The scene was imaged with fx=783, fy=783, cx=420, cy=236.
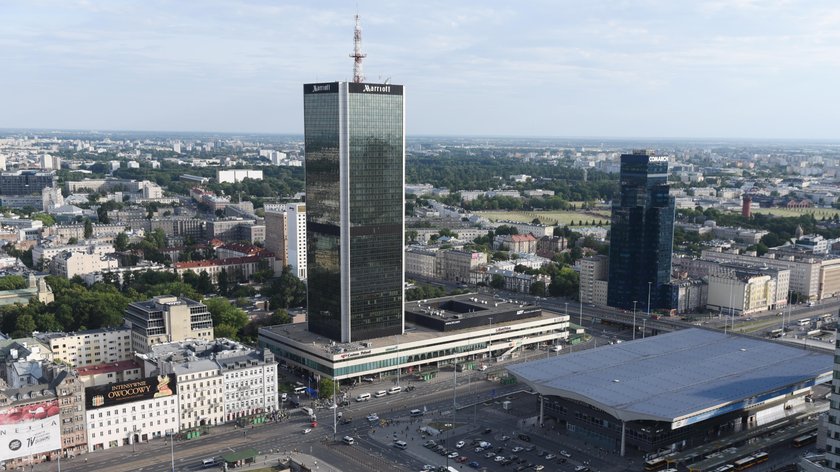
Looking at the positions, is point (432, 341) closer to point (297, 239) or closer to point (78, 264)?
point (297, 239)

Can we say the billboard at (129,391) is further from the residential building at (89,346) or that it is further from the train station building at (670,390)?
the train station building at (670,390)

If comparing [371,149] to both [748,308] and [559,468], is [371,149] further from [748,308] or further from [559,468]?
[748,308]

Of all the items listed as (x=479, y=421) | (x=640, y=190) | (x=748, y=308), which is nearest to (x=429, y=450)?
(x=479, y=421)

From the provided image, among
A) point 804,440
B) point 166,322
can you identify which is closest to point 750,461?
point 804,440

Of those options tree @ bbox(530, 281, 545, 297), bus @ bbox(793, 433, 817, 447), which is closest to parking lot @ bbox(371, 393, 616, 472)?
bus @ bbox(793, 433, 817, 447)

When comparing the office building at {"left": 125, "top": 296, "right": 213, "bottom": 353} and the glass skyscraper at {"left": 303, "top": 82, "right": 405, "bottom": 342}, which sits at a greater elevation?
the glass skyscraper at {"left": 303, "top": 82, "right": 405, "bottom": 342}

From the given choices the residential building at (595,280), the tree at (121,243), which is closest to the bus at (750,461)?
the residential building at (595,280)

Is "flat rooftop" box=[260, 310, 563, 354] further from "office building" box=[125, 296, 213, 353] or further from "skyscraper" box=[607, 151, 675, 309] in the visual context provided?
"skyscraper" box=[607, 151, 675, 309]
